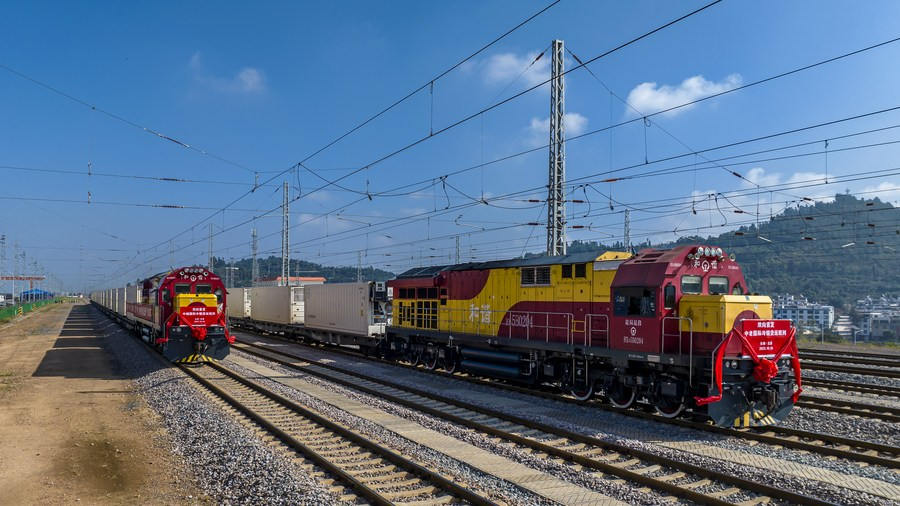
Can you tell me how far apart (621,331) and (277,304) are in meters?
24.8

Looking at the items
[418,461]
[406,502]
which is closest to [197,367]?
[418,461]

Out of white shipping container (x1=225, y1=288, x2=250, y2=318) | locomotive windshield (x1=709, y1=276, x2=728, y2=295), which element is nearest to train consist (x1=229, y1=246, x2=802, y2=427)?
locomotive windshield (x1=709, y1=276, x2=728, y2=295)

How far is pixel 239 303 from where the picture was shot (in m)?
40.9

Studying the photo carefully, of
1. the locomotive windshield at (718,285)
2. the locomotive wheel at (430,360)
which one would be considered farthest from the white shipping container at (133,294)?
the locomotive windshield at (718,285)

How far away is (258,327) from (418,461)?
3125 cm

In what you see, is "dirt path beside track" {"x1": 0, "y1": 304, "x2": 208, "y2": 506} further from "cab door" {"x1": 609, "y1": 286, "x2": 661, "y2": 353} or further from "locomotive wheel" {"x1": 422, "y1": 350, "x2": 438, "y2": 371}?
"locomotive wheel" {"x1": 422, "y1": 350, "x2": 438, "y2": 371}

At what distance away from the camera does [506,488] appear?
25.6ft

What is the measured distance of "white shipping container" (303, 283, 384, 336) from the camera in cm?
2394

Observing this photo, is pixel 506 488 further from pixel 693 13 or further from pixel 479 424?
pixel 693 13

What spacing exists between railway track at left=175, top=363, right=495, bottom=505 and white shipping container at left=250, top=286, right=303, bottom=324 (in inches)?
670

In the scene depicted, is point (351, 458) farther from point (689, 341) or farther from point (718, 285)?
point (718, 285)

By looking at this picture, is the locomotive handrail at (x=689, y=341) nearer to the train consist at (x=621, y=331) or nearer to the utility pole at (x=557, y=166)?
the train consist at (x=621, y=331)

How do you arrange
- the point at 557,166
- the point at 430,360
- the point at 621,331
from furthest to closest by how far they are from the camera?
1. the point at 430,360
2. the point at 557,166
3. the point at 621,331

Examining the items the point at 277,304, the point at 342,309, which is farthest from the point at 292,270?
the point at 342,309
